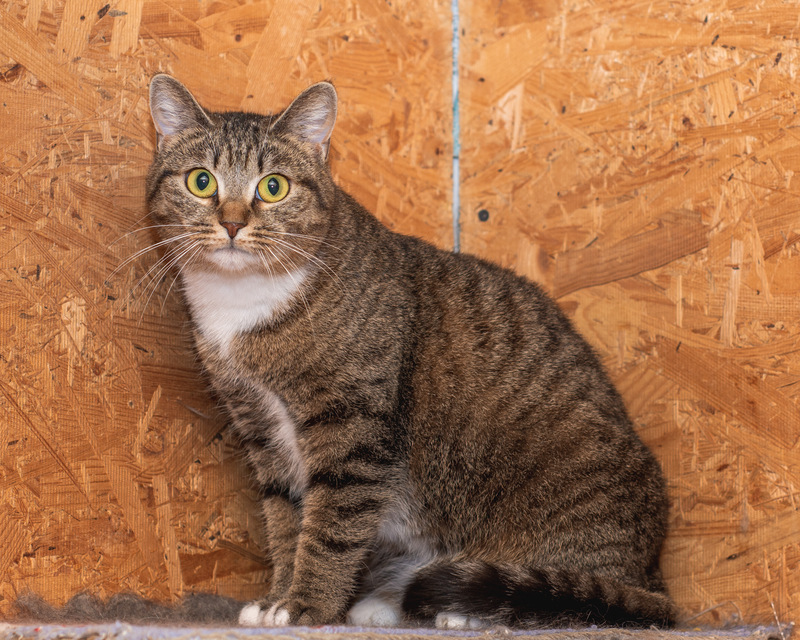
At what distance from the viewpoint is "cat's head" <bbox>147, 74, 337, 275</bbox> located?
230 centimetres

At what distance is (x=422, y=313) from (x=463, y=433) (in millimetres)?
414

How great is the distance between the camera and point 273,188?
2.44 m

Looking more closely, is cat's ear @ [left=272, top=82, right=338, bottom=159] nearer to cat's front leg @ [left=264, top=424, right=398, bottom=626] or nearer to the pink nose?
the pink nose

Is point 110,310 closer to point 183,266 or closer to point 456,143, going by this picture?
point 183,266

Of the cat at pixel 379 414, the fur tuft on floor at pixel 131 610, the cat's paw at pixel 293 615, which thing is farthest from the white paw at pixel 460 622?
the fur tuft on floor at pixel 131 610

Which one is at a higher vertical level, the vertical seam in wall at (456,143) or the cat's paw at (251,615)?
the vertical seam in wall at (456,143)

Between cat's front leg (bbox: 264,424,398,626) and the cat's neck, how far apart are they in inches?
19.2

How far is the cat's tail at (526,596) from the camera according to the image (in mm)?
2172

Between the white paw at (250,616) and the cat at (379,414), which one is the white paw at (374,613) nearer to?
the cat at (379,414)

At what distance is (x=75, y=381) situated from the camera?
2268 millimetres

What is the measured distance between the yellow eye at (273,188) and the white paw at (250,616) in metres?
1.23

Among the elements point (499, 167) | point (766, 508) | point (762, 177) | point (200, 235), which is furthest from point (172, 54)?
point (766, 508)

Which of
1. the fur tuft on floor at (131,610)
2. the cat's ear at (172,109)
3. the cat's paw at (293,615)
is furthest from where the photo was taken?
the cat's ear at (172,109)

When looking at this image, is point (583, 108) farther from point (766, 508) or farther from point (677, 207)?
point (766, 508)
